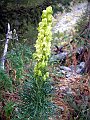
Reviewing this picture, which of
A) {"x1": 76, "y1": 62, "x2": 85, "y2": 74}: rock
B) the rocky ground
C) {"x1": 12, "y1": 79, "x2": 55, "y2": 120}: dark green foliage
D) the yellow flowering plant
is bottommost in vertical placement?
{"x1": 12, "y1": 79, "x2": 55, "y2": 120}: dark green foliage

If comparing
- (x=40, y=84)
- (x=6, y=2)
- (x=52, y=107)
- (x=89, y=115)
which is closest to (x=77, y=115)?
(x=89, y=115)

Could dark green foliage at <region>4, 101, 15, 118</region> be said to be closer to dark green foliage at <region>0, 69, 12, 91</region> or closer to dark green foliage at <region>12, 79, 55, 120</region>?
dark green foliage at <region>0, 69, 12, 91</region>

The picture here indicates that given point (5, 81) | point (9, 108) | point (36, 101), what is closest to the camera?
point (36, 101)

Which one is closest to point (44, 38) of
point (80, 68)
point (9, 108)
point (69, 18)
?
point (9, 108)

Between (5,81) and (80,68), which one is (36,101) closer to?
(5,81)

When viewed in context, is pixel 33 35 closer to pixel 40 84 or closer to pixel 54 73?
pixel 54 73

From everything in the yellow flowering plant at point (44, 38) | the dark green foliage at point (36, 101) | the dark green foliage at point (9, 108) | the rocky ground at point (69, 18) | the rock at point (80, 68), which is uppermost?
the rocky ground at point (69, 18)

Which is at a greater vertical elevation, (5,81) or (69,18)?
(69,18)

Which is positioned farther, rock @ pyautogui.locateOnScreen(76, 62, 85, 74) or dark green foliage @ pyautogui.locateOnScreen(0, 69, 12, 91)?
rock @ pyautogui.locateOnScreen(76, 62, 85, 74)

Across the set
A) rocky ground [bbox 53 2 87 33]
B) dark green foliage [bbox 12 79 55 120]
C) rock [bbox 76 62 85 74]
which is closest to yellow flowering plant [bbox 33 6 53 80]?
dark green foliage [bbox 12 79 55 120]

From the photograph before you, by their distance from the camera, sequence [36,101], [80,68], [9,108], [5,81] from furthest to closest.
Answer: [80,68]
[5,81]
[9,108]
[36,101]

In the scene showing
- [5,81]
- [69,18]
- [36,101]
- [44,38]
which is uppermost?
[69,18]

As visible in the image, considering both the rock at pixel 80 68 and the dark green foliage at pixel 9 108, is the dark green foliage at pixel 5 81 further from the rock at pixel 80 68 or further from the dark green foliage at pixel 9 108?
the rock at pixel 80 68

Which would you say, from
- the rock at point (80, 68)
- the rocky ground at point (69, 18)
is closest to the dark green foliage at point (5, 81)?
the rock at point (80, 68)
